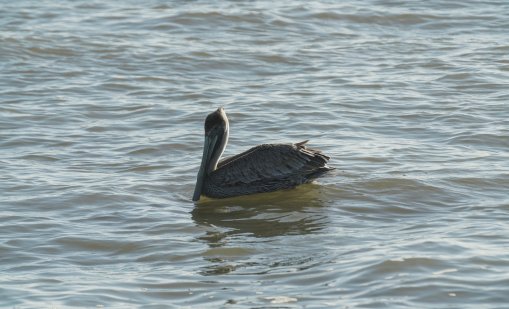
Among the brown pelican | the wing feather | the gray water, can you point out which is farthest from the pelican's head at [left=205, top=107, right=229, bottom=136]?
the gray water

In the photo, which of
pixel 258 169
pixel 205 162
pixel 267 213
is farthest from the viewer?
pixel 205 162

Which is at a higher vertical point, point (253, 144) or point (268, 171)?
point (268, 171)

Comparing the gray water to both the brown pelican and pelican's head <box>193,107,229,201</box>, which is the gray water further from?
pelican's head <box>193,107,229,201</box>

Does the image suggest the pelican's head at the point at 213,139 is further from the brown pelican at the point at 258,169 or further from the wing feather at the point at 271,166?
the wing feather at the point at 271,166

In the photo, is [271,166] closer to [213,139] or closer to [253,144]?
[213,139]

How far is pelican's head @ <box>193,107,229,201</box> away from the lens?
953 cm

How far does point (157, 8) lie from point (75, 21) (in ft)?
4.67

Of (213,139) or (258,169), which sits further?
(213,139)

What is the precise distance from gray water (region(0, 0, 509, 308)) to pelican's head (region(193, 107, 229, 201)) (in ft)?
0.95

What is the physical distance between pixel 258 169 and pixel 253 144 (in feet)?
5.08

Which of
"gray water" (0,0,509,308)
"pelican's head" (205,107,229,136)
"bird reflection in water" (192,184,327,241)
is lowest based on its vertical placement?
"bird reflection in water" (192,184,327,241)

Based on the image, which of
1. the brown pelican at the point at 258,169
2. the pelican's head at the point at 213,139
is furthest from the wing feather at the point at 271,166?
the pelican's head at the point at 213,139

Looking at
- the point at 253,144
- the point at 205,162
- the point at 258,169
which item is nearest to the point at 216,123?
the point at 205,162

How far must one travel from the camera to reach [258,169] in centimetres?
941
